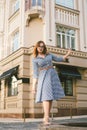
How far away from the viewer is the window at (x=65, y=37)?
16781 mm

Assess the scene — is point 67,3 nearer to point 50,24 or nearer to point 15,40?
point 50,24

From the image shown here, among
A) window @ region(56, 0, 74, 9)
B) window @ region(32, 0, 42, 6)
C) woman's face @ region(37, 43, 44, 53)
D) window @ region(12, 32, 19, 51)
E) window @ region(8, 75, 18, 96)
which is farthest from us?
window @ region(12, 32, 19, 51)

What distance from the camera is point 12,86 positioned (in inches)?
692

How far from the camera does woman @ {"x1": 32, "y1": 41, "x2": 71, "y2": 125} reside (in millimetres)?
4707

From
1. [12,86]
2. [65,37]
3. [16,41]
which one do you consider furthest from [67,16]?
[12,86]

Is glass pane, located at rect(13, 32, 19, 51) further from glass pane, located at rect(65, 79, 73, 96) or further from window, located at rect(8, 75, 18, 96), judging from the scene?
glass pane, located at rect(65, 79, 73, 96)

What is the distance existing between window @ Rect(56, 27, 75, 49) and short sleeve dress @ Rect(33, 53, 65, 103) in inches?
457

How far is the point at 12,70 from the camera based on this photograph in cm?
1620

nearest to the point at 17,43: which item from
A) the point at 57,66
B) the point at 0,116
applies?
the point at 57,66

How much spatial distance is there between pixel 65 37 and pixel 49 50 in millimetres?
2383

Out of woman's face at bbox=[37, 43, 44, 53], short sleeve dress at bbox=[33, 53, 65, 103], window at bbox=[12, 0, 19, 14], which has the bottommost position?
short sleeve dress at bbox=[33, 53, 65, 103]

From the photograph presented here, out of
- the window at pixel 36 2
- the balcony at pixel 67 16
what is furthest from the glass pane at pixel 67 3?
the window at pixel 36 2

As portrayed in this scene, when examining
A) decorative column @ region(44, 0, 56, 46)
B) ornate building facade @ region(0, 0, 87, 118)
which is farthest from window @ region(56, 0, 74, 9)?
decorative column @ region(44, 0, 56, 46)

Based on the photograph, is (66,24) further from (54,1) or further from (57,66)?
(57,66)
